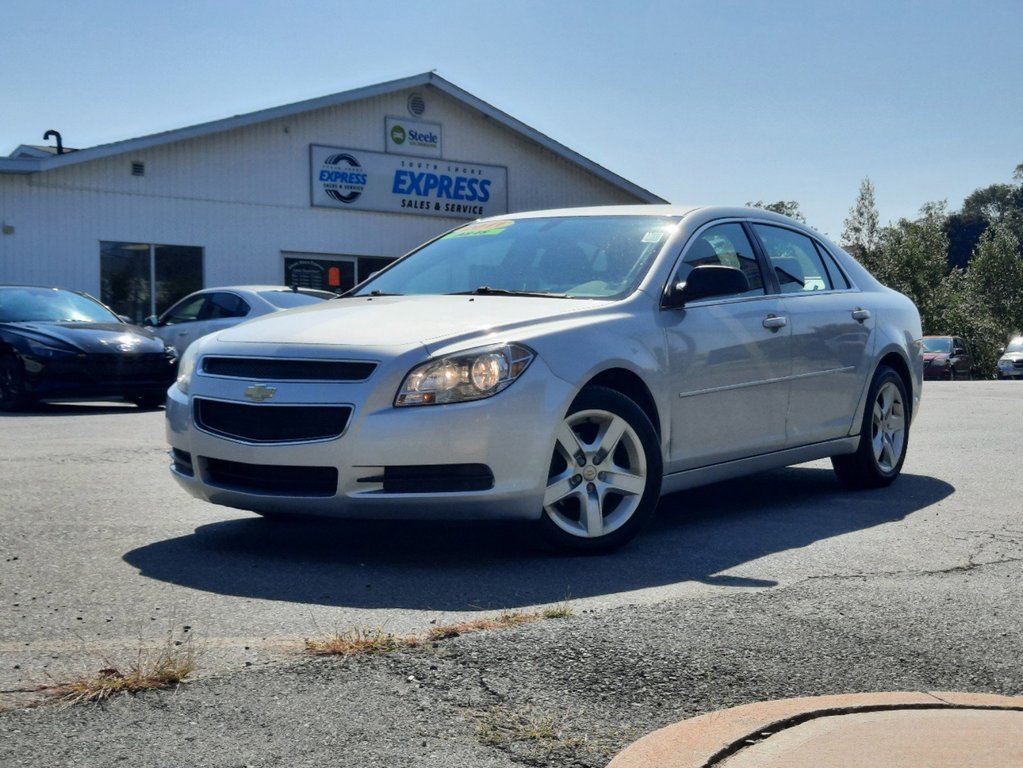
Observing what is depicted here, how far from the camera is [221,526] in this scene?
6449 millimetres

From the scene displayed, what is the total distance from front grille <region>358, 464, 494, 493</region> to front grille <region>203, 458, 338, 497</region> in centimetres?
17

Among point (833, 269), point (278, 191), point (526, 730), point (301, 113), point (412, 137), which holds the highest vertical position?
point (301, 113)

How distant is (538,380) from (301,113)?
2142 cm

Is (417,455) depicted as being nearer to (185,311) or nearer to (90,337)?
(90,337)

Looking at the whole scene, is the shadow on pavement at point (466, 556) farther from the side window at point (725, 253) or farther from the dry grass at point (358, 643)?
the side window at point (725, 253)

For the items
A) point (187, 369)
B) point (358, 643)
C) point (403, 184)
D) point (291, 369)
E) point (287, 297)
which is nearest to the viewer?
point (358, 643)

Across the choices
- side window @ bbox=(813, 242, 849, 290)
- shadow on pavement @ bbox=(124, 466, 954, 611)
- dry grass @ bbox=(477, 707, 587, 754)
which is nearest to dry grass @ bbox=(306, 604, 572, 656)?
shadow on pavement @ bbox=(124, 466, 954, 611)

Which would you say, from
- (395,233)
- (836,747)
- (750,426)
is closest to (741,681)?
(836,747)

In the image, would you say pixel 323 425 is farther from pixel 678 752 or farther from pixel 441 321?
pixel 678 752

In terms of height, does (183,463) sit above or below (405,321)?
below

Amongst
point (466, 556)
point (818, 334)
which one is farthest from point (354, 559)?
point (818, 334)

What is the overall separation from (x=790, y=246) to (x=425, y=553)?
3141 mm

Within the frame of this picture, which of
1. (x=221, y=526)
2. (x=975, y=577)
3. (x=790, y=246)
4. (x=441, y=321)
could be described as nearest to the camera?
(x=975, y=577)

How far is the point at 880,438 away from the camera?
8031 mm
